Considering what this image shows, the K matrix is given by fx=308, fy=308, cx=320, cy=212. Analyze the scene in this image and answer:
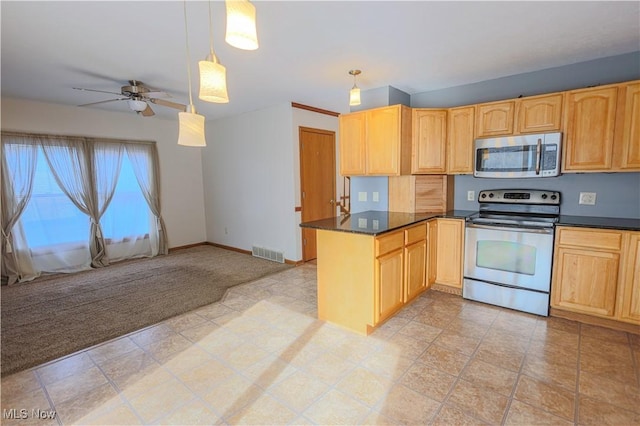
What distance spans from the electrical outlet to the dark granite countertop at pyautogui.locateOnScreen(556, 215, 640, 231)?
16cm

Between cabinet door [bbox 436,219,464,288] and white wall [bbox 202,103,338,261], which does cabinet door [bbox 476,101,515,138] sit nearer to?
cabinet door [bbox 436,219,464,288]

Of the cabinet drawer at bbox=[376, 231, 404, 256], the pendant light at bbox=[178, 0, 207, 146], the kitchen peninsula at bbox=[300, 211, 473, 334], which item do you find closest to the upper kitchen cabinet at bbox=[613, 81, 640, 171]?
the kitchen peninsula at bbox=[300, 211, 473, 334]

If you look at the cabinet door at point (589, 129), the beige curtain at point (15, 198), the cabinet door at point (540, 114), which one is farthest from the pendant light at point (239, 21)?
the beige curtain at point (15, 198)

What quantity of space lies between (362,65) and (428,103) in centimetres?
135

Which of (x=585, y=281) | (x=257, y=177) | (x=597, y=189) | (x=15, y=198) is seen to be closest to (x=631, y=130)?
(x=597, y=189)

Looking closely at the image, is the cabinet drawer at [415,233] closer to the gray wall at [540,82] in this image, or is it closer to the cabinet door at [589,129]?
the cabinet door at [589,129]

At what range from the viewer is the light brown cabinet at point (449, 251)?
3.41m

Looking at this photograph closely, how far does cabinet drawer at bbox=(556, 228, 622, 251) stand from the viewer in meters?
2.59

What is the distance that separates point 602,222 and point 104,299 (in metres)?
5.18

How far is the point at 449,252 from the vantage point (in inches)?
137

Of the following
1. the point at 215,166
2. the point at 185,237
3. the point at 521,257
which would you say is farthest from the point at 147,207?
the point at 521,257

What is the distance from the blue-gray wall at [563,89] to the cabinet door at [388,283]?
1299mm

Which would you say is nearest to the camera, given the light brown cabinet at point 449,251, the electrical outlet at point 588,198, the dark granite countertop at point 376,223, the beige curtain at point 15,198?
the dark granite countertop at point 376,223

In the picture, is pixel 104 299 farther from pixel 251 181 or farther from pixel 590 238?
pixel 590 238
